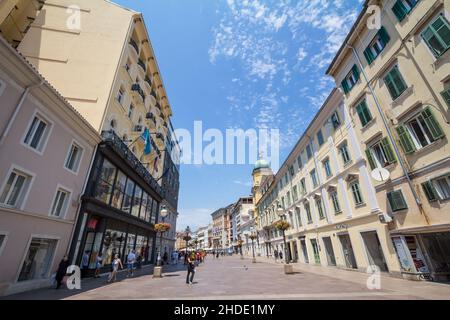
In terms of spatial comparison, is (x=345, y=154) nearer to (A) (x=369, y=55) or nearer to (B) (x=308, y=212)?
(A) (x=369, y=55)

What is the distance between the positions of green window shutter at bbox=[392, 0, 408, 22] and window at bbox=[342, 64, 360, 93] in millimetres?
4039

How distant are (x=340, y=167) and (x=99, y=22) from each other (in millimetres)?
26169

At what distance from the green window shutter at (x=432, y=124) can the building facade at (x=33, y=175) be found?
19.2 m

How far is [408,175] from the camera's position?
11.9 m

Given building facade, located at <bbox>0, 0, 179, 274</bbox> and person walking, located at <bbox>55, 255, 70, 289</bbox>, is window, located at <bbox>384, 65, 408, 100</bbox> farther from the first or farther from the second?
person walking, located at <bbox>55, 255, 70, 289</bbox>

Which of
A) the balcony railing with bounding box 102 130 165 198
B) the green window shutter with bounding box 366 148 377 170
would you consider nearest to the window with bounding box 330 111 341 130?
the green window shutter with bounding box 366 148 377 170

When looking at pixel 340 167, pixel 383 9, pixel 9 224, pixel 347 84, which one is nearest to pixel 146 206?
pixel 9 224

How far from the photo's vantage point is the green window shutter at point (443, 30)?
10.0m

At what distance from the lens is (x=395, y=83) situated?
1285cm

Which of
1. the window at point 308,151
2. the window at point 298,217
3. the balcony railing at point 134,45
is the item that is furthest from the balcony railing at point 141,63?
the window at point 298,217

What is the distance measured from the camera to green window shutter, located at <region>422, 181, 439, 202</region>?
10633 millimetres

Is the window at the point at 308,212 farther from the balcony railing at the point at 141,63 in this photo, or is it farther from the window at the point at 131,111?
the balcony railing at the point at 141,63

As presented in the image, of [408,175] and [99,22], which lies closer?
[408,175]
